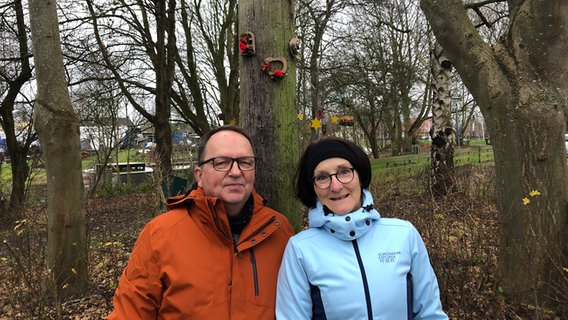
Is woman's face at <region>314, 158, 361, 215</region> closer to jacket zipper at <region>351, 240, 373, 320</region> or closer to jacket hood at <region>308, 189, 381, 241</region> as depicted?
jacket hood at <region>308, 189, 381, 241</region>

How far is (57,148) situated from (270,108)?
2794 millimetres

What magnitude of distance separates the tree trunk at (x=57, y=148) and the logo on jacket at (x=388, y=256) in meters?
3.66

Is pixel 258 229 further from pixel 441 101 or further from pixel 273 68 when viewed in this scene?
pixel 441 101

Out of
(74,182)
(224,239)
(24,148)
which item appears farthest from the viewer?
(24,148)

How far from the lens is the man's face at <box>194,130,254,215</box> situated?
1.75m

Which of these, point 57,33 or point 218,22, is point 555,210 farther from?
point 218,22

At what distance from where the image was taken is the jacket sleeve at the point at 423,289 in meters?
1.60

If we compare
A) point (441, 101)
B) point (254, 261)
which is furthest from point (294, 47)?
point (441, 101)

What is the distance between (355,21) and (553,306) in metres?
10.6

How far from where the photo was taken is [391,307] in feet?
5.00

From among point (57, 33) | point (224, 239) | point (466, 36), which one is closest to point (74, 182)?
point (57, 33)

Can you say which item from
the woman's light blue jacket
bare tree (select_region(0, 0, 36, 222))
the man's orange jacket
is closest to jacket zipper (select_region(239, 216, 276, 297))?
the man's orange jacket

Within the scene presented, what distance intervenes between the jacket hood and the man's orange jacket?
0.85 ft

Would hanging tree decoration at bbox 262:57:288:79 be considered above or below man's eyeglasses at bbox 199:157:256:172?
above
